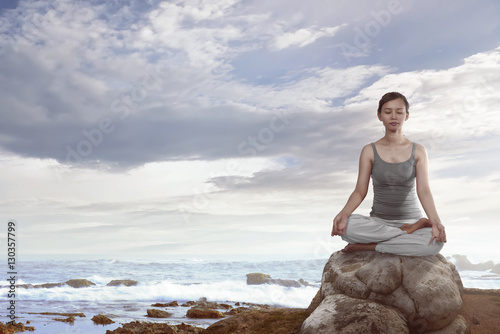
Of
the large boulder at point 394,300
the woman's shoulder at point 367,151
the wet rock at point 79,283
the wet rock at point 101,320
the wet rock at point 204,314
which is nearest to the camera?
the large boulder at point 394,300

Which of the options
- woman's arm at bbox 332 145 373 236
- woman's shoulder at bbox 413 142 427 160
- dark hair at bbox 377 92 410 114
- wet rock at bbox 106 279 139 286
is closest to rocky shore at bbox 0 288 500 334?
woman's arm at bbox 332 145 373 236

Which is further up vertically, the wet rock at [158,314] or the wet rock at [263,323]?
the wet rock at [263,323]

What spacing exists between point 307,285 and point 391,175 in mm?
19245

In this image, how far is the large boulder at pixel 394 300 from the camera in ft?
18.5

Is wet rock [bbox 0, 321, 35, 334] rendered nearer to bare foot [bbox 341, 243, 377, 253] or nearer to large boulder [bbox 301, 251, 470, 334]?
large boulder [bbox 301, 251, 470, 334]

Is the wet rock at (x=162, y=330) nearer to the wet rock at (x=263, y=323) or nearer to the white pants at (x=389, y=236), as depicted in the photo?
the wet rock at (x=263, y=323)

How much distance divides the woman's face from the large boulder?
6.25 feet

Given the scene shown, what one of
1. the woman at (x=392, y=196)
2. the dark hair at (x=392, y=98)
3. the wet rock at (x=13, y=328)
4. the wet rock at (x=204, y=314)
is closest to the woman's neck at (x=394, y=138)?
the woman at (x=392, y=196)

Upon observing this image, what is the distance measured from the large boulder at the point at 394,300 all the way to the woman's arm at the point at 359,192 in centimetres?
66

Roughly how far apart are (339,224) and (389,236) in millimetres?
712

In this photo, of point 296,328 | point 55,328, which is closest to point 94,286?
point 55,328

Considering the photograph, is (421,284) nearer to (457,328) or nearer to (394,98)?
(457,328)

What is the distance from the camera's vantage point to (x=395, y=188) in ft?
21.9

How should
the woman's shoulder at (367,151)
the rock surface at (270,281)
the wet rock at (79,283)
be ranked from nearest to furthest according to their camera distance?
the woman's shoulder at (367,151) → the rock surface at (270,281) → the wet rock at (79,283)
